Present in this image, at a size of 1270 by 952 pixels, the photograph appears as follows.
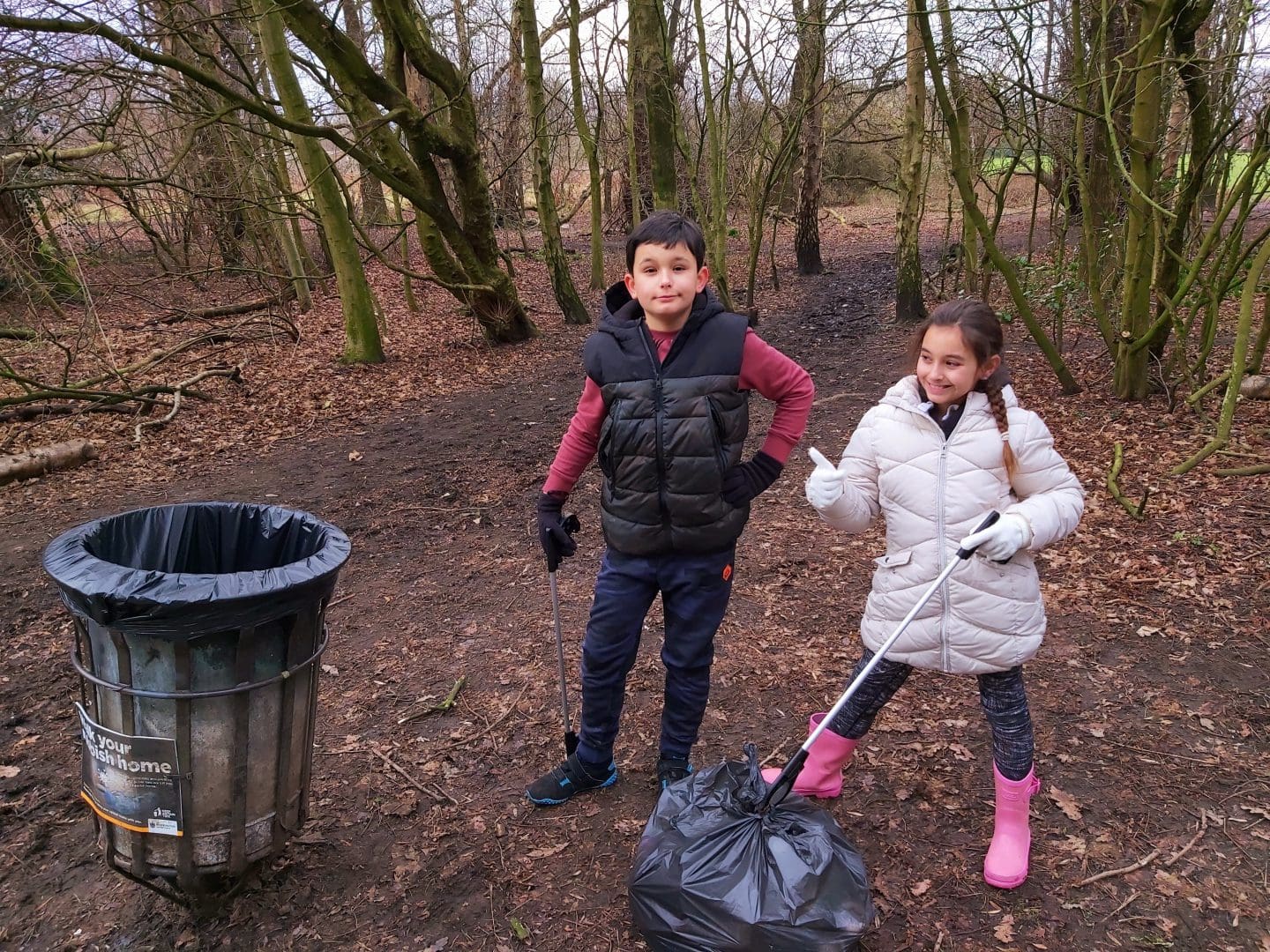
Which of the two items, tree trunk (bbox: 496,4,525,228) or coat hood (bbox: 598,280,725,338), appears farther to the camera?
tree trunk (bbox: 496,4,525,228)

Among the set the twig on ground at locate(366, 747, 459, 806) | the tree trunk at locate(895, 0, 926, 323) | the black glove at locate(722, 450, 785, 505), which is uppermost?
the tree trunk at locate(895, 0, 926, 323)

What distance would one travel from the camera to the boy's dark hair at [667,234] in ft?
7.64

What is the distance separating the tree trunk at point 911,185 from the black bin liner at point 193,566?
29.7ft

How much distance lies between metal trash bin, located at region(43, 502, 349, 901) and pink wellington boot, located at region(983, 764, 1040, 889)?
6.65 feet

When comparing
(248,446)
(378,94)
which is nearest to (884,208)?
(378,94)

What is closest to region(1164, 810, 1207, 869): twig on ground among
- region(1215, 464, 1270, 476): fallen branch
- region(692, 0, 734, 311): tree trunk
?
region(1215, 464, 1270, 476): fallen branch

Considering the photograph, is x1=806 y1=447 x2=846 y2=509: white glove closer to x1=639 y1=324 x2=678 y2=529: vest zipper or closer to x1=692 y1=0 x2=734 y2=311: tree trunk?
x1=639 y1=324 x2=678 y2=529: vest zipper

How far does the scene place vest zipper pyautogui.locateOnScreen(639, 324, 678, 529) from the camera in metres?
2.38

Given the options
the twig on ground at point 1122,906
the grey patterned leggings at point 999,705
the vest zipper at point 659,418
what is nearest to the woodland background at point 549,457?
the twig on ground at point 1122,906

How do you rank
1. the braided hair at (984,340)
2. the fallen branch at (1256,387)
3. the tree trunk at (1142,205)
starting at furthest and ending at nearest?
the fallen branch at (1256,387)
the tree trunk at (1142,205)
the braided hair at (984,340)

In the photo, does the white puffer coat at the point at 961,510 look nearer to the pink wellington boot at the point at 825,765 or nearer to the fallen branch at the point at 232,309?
the pink wellington boot at the point at 825,765

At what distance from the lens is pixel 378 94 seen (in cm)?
863

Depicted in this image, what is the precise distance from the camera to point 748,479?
8.09ft

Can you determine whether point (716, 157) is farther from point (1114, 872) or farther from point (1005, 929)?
point (1005, 929)
